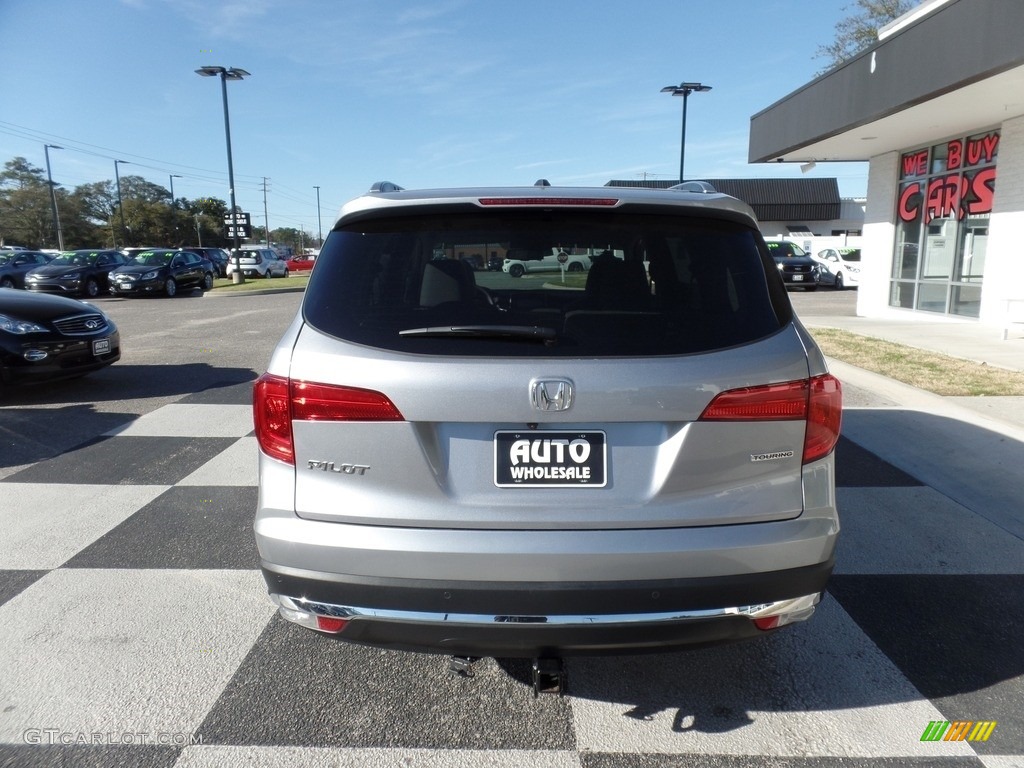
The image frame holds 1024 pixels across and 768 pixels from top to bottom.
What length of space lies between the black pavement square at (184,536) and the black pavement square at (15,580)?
0.50ft

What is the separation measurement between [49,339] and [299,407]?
22.3 ft

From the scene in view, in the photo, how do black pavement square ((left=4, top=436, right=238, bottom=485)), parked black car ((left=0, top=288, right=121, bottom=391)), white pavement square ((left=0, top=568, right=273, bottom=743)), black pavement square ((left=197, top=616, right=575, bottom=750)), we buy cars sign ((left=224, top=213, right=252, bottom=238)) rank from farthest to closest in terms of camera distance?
we buy cars sign ((left=224, top=213, right=252, bottom=238))
parked black car ((left=0, top=288, right=121, bottom=391))
black pavement square ((left=4, top=436, right=238, bottom=485))
white pavement square ((left=0, top=568, right=273, bottom=743))
black pavement square ((left=197, top=616, right=575, bottom=750))

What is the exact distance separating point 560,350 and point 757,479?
0.71 meters

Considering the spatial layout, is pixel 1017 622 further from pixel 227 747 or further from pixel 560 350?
pixel 227 747

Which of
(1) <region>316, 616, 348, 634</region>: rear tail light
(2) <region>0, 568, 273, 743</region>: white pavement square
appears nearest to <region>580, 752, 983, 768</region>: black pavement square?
(1) <region>316, 616, 348, 634</region>: rear tail light

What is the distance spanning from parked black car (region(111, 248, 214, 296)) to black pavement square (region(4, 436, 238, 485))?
1968 cm

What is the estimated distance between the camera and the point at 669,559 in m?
2.18

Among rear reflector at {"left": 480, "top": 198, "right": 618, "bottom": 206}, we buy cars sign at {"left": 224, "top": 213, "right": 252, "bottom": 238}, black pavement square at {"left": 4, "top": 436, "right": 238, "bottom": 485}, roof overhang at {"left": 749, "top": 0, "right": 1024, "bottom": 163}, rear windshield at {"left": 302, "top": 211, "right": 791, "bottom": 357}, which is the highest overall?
roof overhang at {"left": 749, "top": 0, "right": 1024, "bottom": 163}

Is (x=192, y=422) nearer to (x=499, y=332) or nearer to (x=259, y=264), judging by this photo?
(x=499, y=332)

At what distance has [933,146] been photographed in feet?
50.4

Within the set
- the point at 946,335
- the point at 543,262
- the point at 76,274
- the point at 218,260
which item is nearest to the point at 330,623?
the point at 543,262

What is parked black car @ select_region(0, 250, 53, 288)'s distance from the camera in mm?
25219

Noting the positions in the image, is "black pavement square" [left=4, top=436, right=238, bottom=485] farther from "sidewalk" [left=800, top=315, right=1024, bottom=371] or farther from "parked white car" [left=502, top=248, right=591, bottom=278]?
"sidewalk" [left=800, top=315, right=1024, bottom=371]

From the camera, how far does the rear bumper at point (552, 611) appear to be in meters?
2.19
